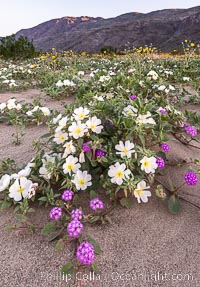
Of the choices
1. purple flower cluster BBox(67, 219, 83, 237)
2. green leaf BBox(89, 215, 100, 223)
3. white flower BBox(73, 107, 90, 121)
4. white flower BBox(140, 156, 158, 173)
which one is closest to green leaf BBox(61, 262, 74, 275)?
purple flower cluster BBox(67, 219, 83, 237)

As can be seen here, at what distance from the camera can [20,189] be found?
5.98 feet

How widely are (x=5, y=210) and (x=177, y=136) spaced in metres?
1.50

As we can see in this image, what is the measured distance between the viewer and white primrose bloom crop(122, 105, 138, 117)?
2084 mm

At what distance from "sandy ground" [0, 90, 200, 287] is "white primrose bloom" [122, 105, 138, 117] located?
1.89 ft

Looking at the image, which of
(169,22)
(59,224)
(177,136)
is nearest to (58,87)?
(177,136)

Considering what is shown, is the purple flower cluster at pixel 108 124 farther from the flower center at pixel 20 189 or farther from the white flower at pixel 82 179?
the flower center at pixel 20 189

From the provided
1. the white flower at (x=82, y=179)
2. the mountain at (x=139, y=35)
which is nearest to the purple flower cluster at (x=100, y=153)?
the white flower at (x=82, y=179)

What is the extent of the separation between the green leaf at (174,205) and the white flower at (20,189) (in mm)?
846

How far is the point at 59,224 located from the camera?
5.53 ft

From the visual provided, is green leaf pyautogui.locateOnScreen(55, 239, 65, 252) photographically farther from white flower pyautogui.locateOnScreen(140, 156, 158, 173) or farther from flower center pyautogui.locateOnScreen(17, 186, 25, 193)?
white flower pyautogui.locateOnScreen(140, 156, 158, 173)

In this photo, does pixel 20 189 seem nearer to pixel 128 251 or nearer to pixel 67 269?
pixel 67 269

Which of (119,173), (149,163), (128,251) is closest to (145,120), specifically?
(149,163)

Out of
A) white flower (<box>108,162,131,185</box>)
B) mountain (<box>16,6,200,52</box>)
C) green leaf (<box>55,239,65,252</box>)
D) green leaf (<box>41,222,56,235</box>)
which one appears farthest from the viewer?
mountain (<box>16,6,200,52</box>)

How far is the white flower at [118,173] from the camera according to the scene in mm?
1729
